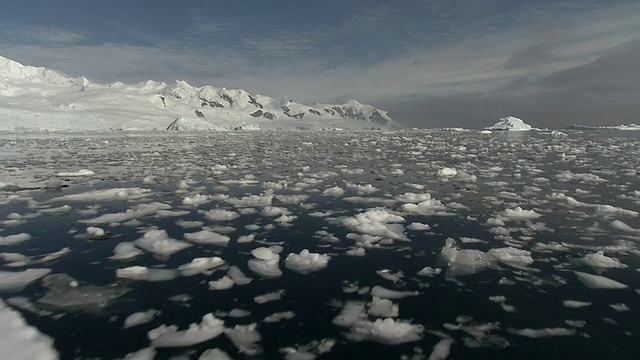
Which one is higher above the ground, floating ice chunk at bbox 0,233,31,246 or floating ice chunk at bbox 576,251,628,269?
floating ice chunk at bbox 576,251,628,269

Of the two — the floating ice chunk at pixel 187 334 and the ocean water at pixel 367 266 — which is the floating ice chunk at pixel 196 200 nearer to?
the ocean water at pixel 367 266

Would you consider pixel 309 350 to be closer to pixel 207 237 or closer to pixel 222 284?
pixel 222 284

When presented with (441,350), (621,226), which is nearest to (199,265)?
(441,350)

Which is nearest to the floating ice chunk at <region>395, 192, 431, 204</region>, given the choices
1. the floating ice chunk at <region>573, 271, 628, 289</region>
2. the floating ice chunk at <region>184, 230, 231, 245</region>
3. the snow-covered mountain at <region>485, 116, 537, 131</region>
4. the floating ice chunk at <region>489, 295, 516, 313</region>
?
the floating ice chunk at <region>573, 271, 628, 289</region>

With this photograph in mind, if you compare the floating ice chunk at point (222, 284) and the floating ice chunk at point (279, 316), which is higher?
the floating ice chunk at point (279, 316)

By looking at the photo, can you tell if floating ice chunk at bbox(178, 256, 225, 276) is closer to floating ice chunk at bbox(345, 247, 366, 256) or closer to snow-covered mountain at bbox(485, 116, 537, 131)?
floating ice chunk at bbox(345, 247, 366, 256)

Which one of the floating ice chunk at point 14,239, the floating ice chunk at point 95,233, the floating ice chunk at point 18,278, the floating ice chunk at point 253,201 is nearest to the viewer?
the floating ice chunk at point 18,278

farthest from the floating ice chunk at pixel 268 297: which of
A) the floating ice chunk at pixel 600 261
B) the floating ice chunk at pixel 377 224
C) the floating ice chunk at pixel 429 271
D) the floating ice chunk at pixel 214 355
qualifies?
the floating ice chunk at pixel 600 261
